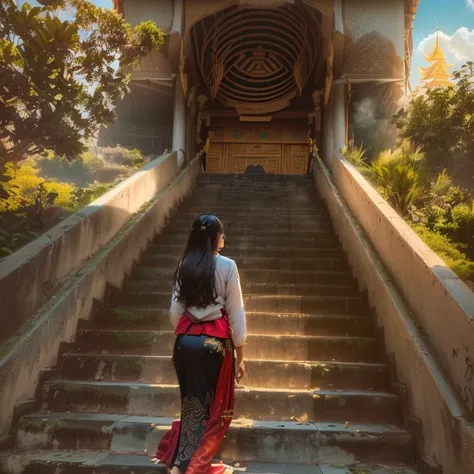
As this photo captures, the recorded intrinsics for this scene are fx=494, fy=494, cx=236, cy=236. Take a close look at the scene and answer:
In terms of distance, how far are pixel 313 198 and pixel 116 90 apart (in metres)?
4.40

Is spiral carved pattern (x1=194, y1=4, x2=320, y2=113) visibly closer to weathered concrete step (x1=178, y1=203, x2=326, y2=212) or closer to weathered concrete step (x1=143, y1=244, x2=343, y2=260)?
weathered concrete step (x1=178, y1=203, x2=326, y2=212)

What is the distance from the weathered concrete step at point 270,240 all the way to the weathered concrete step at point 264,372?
122 inches

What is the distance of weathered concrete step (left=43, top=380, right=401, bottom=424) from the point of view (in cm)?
390

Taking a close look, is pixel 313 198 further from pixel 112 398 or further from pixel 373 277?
pixel 112 398

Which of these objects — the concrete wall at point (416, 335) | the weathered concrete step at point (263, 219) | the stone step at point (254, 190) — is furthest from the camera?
the stone step at point (254, 190)

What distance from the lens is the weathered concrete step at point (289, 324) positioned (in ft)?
16.5

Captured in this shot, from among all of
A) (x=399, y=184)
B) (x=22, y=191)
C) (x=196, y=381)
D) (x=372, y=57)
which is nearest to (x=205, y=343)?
(x=196, y=381)

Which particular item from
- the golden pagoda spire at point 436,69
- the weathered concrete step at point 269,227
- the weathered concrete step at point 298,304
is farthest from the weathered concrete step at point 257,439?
the golden pagoda spire at point 436,69

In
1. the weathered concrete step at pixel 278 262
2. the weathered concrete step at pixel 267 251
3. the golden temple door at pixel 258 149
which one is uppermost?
the golden temple door at pixel 258 149

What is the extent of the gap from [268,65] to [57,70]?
895 centimetres

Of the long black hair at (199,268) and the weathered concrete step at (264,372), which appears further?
the weathered concrete step at (264,372)

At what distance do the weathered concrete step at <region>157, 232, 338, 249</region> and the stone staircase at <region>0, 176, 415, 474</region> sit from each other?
2.62 feet

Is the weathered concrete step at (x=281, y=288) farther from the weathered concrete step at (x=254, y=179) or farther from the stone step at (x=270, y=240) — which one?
the weathered concrete step at (x=254, y=179)

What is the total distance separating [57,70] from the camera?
618cm
